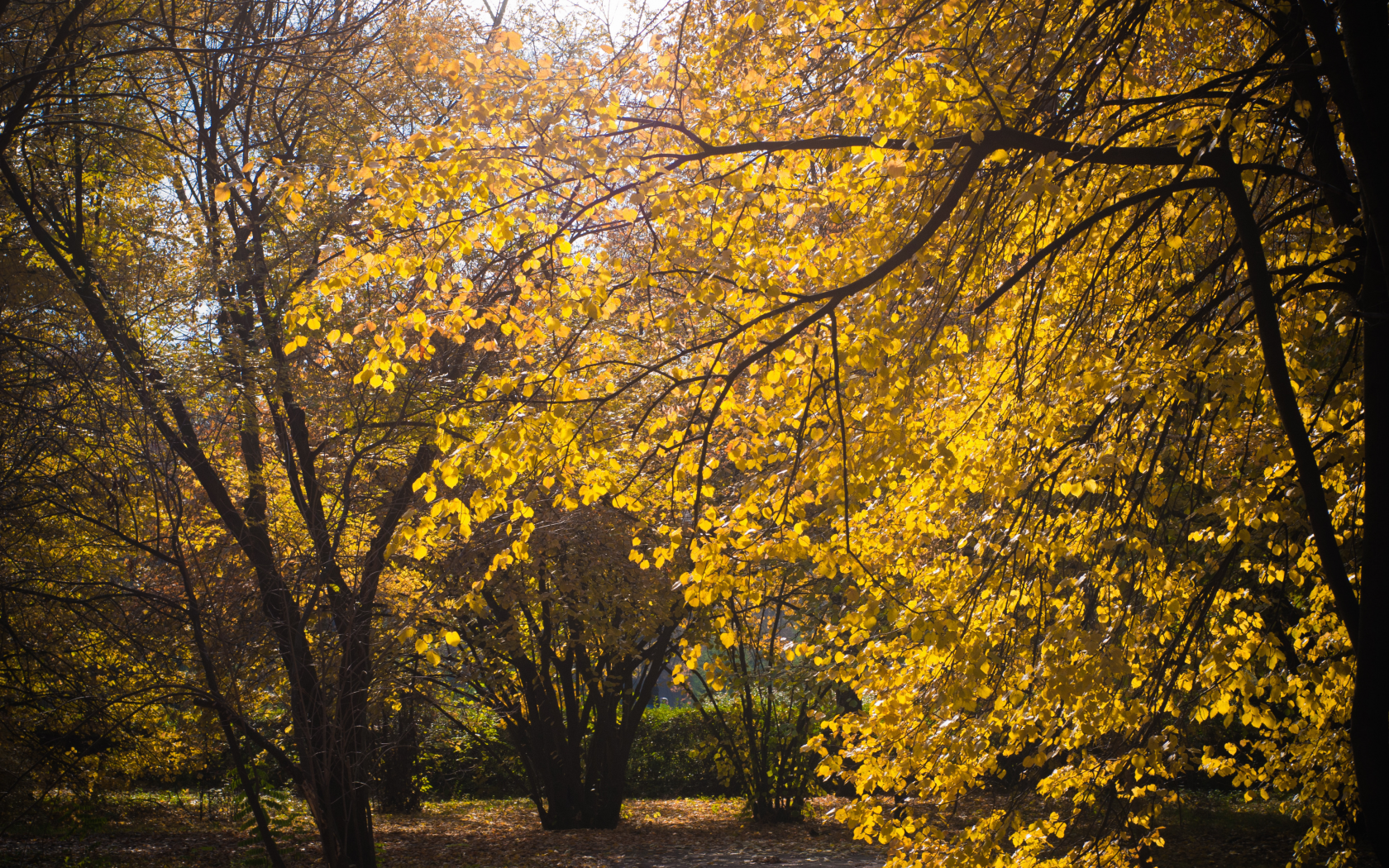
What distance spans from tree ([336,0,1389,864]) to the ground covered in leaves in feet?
15.7

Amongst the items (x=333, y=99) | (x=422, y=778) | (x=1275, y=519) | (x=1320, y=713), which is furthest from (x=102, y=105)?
(x=422, y=778)

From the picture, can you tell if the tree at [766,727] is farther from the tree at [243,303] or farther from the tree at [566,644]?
the tree at [243,303]

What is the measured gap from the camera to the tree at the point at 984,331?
12.0ft

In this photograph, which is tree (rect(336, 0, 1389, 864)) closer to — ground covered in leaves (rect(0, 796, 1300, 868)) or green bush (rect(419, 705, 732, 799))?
ground covered in leaves (rect(0, 796, 1300, 868))

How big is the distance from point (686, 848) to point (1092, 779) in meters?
7.28

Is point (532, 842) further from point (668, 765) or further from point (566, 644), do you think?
point (668, 765)

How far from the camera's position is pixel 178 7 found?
728cm

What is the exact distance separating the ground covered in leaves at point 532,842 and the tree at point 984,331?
4.78 meters

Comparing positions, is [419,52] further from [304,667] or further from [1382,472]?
[1382,472]

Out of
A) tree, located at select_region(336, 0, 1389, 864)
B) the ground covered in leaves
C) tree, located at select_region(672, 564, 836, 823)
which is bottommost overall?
the ground covered in leaves

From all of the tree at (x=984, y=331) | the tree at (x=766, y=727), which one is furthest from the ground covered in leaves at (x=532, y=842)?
the tree at (x=984, y=331)

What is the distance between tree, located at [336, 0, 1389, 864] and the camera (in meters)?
3.67

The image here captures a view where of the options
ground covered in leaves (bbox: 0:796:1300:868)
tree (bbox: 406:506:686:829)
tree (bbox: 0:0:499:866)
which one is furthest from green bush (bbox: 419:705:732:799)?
tree (bbox: 0:0:499:866)

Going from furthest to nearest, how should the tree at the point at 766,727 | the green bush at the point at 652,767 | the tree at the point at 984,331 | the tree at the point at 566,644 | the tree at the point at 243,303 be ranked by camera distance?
the green bush at the point at 652,767
the tree at the point at 766,727
the tree at the point at 566,644
the tree at the point at 243,303
the tree at the point at 984,331
